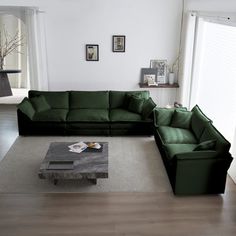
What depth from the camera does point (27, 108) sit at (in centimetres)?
673

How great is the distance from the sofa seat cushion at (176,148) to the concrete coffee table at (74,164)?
1.02 meters

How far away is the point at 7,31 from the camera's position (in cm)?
961

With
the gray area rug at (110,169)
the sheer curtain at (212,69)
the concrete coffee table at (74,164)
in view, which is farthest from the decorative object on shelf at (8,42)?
the concrete coffee table at (74,164)

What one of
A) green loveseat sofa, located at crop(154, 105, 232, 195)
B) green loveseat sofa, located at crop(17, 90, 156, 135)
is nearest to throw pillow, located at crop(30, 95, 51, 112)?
green loveseat sofa, located at crop(17, 90, 156, 135)

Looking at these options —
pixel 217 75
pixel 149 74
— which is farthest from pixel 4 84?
pixel 217 75

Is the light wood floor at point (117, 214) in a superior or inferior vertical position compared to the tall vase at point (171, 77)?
inferior

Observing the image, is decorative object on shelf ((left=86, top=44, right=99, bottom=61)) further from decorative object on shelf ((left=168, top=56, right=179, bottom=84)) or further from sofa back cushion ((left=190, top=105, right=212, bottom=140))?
sofa back cushion ((left=190, top=105, right=212, bottom=140))

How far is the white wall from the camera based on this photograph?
24.8 ft

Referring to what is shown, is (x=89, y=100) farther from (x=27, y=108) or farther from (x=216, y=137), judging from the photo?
(x=216, y=137)

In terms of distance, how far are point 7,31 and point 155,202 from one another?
725 centimetres

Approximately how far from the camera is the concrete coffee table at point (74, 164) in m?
4.85

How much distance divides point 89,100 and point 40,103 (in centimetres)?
108

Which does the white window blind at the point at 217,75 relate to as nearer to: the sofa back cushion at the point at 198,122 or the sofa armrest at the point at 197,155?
the sofa back cushion at the point at 198,122

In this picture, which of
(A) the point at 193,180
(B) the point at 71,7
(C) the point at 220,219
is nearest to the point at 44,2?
(B) the point at 71,7
